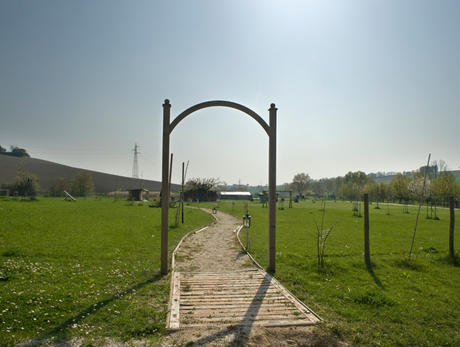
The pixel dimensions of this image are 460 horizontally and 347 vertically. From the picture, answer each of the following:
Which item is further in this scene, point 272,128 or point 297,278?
point 272,128

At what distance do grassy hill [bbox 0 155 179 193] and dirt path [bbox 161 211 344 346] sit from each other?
76.8m

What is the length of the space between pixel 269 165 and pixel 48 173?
86.7m

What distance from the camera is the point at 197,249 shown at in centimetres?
1058

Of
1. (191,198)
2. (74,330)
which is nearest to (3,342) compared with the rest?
(74,330)

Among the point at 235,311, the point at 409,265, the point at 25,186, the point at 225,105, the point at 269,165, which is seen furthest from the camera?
the point at 25,186

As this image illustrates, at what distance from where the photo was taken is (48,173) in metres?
77.1

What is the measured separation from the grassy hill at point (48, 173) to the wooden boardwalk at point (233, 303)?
77.2m

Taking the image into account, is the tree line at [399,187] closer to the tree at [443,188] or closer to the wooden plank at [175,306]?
the tree at [443,188]

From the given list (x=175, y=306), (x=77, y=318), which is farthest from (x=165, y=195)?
(x=77, y=318)

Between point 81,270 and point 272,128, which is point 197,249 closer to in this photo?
point 81,270

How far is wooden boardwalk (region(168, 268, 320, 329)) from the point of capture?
14.7ft

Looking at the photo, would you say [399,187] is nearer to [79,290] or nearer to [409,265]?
[409,265]

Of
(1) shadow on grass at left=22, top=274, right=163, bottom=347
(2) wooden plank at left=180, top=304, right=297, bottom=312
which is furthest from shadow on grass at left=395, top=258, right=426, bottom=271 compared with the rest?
(1) shadow on grass at left=22, top=274, right=163, bottom=347

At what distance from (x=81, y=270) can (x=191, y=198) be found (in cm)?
5292
